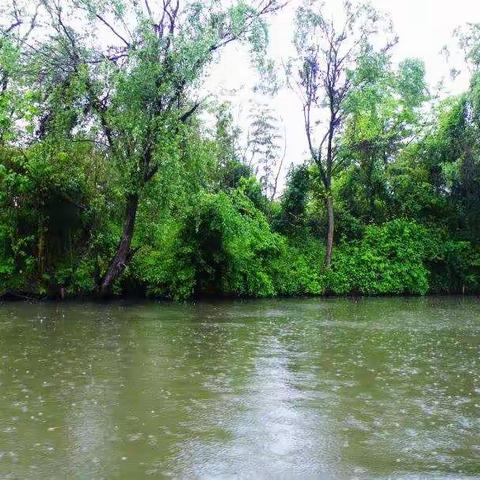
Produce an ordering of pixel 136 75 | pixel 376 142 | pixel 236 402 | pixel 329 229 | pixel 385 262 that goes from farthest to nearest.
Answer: pixel 376 142 < pixel 329 229 < pixel 385 262 < pixel 136 75 < pixel 236 402

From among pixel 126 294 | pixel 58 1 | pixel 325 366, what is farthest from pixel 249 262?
pixel 325 366

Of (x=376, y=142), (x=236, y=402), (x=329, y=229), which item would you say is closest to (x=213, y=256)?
(x=329, y=229)

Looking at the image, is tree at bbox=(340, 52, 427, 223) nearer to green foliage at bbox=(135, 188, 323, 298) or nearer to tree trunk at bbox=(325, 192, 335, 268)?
tree trunk at bbox=(325, 192, 335, 268)

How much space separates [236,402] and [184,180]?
14.6m

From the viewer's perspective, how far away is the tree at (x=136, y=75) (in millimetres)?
20562

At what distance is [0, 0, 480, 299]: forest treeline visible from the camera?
21062 millimetres

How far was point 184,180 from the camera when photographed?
70.4 feet

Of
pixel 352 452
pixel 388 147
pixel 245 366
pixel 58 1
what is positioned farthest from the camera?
pixel 388 147

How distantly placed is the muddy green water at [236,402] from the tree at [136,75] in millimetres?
7948

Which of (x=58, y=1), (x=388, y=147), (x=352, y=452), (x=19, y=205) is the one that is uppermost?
(x=58, y=1)

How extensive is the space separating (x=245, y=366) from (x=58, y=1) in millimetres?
17683

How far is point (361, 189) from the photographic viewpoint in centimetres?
3453

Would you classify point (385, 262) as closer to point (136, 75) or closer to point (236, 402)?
point (136, 75)

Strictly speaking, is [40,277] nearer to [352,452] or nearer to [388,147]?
[352,452]
